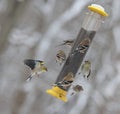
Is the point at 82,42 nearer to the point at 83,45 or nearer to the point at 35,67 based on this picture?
the point at 83,45

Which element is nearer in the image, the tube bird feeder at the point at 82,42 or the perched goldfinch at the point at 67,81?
the perched goldfinch at the point at 67,81

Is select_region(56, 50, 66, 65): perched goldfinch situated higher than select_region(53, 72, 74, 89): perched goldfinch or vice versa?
select_region(56, 50, 66, 65): perched goldfinch

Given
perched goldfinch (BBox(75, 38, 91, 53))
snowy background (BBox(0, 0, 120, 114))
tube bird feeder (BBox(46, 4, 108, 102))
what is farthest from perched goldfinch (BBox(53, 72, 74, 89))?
snowy background (BBox(0, 0, 120, 114))

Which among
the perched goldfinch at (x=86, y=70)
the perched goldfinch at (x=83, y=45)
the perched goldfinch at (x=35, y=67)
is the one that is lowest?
the perched goldfinch at (x=35, y=67)

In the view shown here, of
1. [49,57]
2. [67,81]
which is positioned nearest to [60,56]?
[67,81]

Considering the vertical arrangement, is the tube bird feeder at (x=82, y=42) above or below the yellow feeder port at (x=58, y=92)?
above

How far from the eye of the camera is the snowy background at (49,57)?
9.60 m

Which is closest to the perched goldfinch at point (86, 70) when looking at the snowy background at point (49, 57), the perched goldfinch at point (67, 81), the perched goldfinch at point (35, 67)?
the perched goldfinch at point (67, 81)

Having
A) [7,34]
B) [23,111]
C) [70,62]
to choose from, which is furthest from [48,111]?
[70,62]

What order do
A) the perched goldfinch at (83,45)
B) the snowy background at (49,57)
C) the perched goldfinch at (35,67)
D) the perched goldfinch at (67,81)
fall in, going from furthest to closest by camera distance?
the snowy background at (49,57)
the perched goldfinch at (83,45)
the perched goldfinch at (67,81)
the perched goldfinch at (35,67)

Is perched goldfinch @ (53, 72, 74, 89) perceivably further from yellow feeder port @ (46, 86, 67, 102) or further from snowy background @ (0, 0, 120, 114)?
snowy background @ (0, 0, 120, 114)

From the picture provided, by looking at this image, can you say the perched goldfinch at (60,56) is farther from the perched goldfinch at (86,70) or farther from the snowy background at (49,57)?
the snowy background at (49,57)

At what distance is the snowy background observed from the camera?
9602 mm

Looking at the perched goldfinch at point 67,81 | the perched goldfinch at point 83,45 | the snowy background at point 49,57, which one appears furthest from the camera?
the snowy background at point 49,57
